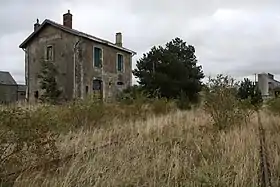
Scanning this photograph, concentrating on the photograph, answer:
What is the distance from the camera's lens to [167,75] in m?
35.4

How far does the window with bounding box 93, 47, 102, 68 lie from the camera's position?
30.5 m

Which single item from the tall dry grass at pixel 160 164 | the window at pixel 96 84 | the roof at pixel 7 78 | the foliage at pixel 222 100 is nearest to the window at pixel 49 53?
the window at pixel 96 84

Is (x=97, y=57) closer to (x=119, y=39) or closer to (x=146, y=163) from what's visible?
Answer: (x=119, y=39)

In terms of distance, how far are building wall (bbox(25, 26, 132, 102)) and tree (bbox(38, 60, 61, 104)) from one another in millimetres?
564

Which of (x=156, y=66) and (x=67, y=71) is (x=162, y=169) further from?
(x=156, y=66)

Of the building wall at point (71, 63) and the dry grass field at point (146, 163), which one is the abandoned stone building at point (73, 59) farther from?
the dry grass field at point (146, 163)

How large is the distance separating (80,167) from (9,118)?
135 centimetres

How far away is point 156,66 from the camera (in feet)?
122

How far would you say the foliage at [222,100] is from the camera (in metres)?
11.7

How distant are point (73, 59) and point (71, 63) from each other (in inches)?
15.6

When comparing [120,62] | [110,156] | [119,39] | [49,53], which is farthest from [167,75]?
[110,156]

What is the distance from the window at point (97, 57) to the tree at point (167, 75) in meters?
5.33

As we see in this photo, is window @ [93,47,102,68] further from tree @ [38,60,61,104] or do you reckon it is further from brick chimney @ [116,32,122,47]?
brick chimney @ [116,32,122,47]

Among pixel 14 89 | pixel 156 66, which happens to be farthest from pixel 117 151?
pixel 14 89
